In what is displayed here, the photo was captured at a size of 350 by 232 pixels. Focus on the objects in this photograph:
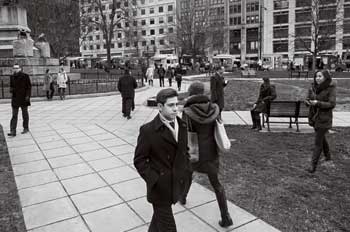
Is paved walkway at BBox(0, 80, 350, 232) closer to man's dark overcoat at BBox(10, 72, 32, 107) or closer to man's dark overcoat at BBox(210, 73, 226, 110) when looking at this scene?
man's dark overcoat at BBox(10, 72, 32, 107)

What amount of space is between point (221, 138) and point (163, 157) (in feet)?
3.57

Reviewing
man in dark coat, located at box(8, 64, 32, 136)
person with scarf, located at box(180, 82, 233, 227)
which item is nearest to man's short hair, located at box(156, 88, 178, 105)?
person with scarf, located at box(180, 82, 233, 227)

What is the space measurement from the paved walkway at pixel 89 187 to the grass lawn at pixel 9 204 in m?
0.09

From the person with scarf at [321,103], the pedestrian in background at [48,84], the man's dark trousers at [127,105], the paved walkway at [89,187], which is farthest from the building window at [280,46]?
the person with scarf at [321,103]

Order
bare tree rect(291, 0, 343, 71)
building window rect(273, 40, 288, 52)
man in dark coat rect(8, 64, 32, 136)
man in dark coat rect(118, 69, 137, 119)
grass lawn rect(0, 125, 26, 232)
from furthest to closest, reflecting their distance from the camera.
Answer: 1. building window rect(273, 40, 288, 52)
2. bare tree rect(291, 0, 343, 71)
3. man in dark coat rect(118, 69, 137, 119)
4. man in dark coat rect(8, 64, 32, 136)
5. grass lawn rect(0, 125, 26, 232)

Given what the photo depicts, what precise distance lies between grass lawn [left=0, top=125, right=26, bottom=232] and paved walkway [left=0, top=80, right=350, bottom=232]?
0.09 m

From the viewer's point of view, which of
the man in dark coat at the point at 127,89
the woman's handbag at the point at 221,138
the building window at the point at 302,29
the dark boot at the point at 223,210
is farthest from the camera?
the building window at the point at 302,29

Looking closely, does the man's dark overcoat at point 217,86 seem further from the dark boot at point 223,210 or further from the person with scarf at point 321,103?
the dark boot at point 223,210

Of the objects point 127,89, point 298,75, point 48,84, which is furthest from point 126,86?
point 298,75

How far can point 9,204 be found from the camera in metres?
4.61

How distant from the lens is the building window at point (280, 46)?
233ft

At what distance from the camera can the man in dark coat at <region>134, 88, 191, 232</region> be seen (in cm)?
279

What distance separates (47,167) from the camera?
619 centimetres

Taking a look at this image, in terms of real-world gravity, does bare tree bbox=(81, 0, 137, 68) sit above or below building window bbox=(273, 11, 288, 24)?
below
